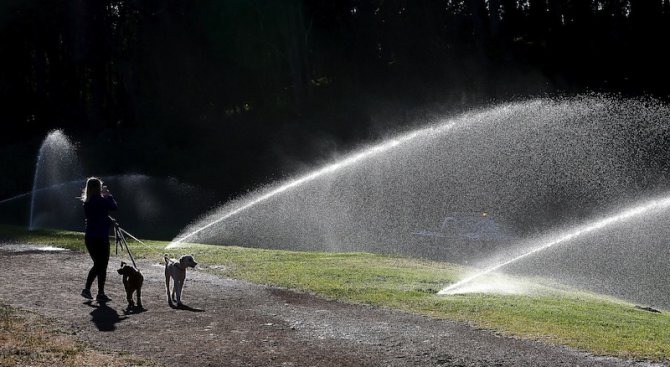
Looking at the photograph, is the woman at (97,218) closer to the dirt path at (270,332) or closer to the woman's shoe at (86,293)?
the woman's shoe at (86,293)

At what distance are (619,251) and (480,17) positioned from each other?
2719 centimetres

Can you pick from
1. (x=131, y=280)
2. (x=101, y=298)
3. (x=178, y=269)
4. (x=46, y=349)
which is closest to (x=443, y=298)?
(x=178, y=269)

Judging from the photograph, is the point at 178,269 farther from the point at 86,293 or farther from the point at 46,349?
the point at 46,349

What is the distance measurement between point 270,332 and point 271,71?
54.5m

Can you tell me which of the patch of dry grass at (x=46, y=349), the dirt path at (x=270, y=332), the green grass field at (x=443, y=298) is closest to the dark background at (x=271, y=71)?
the green grass field at (x=443, y=298)

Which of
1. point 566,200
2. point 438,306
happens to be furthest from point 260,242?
point 438,306

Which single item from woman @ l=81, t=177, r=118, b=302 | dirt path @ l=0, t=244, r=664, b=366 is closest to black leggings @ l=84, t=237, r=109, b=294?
woman @ l=81, t=177, r=118, b=302

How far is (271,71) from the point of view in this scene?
64500 mm

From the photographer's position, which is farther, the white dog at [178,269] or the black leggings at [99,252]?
the black leggings at [99,252]

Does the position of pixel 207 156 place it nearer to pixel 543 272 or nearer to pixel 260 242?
pixel 260 242

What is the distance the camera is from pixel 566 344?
11.1 meters

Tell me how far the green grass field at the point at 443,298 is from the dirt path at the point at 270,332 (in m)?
0.70

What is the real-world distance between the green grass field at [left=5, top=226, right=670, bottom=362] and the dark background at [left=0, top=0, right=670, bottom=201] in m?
25.7

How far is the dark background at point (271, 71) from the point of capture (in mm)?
48594
